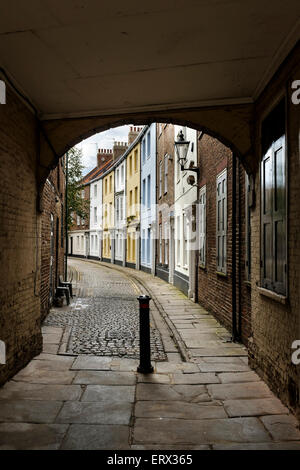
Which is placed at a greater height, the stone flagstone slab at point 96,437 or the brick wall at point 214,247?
the brick wall at point 214,247

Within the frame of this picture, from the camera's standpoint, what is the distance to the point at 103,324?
30.0 ft

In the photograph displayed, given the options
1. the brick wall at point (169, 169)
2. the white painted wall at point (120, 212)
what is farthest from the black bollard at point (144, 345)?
the white painted wall at point (120, 212)

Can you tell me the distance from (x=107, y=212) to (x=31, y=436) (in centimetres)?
3321

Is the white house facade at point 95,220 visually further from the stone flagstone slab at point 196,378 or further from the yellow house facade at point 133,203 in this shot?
the stone flagstone slab at point 196,378

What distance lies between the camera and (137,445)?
11.6ft

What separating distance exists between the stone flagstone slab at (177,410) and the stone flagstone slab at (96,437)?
436 millimetres

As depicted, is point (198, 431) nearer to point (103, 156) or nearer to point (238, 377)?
point (238, 377)

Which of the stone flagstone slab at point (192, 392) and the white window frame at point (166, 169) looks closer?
the stone flagstone slab at point (192, 392)

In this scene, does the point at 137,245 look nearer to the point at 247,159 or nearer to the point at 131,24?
the point at 247,159

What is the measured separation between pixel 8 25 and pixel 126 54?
4.07 feet

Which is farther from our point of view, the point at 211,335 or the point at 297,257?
the point at 211,335

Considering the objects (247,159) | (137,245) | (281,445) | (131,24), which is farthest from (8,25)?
(137,245)

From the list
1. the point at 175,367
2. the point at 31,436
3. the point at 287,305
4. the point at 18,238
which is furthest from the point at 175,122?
the point at 31,436

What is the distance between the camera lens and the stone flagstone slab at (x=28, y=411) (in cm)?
405
